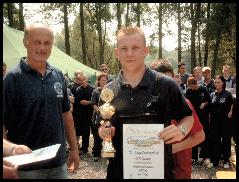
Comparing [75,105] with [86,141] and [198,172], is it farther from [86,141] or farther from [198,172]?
[198,172]

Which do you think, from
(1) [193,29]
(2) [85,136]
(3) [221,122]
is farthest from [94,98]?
(1) [193,29]

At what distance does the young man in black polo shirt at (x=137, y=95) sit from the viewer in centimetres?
267

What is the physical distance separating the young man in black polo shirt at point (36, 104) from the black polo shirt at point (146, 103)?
2.43 ft

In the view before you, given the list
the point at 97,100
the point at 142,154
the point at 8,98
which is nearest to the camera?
the point at 142,154

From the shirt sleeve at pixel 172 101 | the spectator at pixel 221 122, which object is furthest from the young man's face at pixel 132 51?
the spectator at pixel 221 122

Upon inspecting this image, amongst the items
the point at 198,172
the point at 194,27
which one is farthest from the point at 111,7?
the point at 198,172

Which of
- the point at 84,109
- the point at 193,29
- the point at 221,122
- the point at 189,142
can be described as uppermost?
the point at 193,29

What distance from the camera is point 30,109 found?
125 inches

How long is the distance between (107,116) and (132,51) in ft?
1.59

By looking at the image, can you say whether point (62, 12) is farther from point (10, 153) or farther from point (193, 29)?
point (10, 153)

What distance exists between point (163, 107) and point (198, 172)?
223 inches

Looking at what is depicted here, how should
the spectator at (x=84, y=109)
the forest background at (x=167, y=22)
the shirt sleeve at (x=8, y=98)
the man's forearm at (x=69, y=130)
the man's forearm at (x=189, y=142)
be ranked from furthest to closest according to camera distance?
1. the forest background at (x=167, y=22)
2. the spectator at (x=84, y=109)
3. the man's forearm at (x=69, y=130)
4. the shirt sleeve at (x=8, y=98)
5. the man's forearm at (x=189, y=142)

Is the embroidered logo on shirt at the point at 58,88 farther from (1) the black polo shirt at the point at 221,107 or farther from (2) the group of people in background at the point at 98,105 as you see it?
(1) the black polo shirt at the point at 221,107

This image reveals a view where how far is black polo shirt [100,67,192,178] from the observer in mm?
2666
